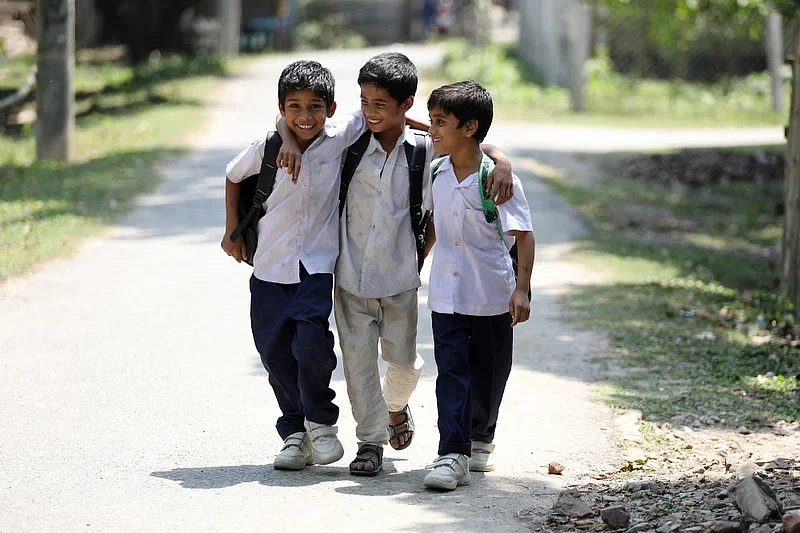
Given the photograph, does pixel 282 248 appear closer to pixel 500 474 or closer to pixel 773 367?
pixel 500 474

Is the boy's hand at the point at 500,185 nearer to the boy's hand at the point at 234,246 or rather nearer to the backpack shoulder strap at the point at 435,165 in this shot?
the backpack shoulder strap at the point at 435,165

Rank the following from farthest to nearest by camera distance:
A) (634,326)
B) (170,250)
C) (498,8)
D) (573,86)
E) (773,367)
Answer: (498,8)
(573,86)
(170,250)
(634,326)
(773,367)

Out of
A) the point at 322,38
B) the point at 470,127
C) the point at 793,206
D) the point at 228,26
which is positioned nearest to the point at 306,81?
the point at 470,127

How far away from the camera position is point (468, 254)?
4.48 metres

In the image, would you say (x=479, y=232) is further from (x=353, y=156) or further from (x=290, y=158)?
(x=290, y=158)

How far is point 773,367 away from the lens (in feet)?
22.2

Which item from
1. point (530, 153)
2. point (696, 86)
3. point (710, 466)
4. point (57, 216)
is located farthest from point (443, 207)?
point (696, 86)

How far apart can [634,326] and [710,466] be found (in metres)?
2.66

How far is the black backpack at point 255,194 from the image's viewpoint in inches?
175

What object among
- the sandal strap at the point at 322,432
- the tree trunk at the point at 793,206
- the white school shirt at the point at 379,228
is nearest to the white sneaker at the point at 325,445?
the sandal strap at the point at 322,432

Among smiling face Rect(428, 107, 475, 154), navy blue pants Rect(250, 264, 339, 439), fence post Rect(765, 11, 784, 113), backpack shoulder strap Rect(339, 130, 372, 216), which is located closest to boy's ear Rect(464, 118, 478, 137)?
smiling face Rect(428, 107, 475, 154)

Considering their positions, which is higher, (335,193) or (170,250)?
(335,193)

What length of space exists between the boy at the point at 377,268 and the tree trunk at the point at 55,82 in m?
10.00

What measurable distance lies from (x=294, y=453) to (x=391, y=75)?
59.0 inches
